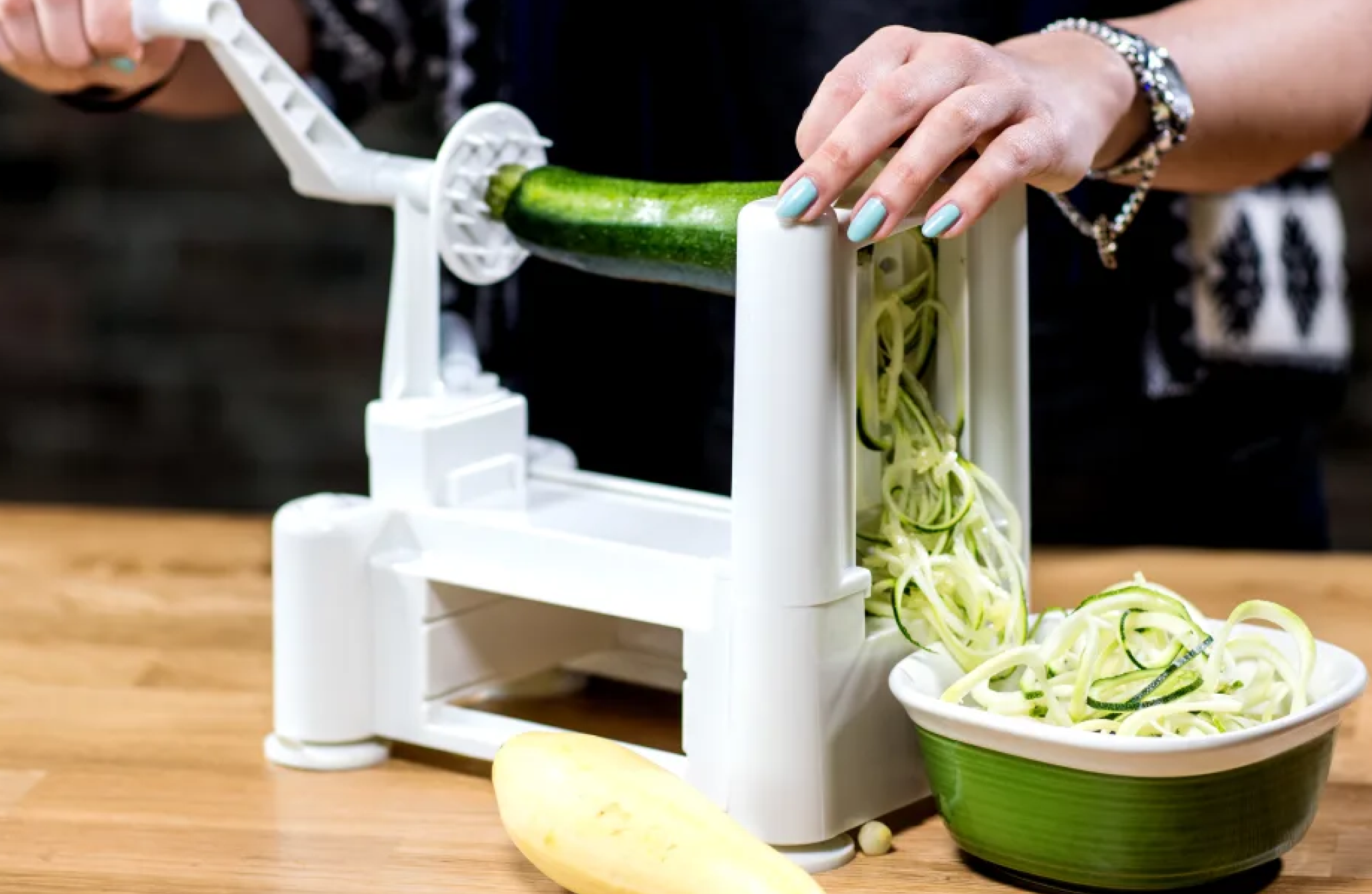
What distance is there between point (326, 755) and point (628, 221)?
352 millimetres

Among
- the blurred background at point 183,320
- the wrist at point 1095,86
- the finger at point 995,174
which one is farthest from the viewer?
the blurred background at point 183,320

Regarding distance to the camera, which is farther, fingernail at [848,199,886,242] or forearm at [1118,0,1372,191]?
forearm at [1118,0,1372,191]

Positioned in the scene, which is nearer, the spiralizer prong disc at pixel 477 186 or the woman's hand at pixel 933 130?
the woman's hand at pixel 933 130

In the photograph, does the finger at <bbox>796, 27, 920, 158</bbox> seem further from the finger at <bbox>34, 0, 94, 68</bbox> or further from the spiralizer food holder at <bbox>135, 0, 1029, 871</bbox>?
the finger at <bbox>34, 0, 94, 68</bbox>

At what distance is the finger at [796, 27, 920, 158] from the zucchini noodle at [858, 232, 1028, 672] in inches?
3.8

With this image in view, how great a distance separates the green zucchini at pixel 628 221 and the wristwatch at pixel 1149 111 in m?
0.23

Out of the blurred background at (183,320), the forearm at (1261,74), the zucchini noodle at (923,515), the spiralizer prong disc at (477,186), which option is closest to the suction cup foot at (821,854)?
the zucchini noodle at (923,515)

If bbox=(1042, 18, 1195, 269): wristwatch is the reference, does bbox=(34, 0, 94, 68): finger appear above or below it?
above

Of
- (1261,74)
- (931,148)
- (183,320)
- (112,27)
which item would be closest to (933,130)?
(931,148)

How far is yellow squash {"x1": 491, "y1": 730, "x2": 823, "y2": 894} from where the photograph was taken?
2.88 ft

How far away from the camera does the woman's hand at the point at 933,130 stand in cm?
94

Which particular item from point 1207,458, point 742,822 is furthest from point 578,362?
point 742,822

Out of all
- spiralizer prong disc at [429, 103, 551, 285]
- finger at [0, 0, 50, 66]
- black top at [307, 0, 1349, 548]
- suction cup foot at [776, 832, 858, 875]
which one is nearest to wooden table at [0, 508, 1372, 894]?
suction cup foot at [776, 832, 858, 875]

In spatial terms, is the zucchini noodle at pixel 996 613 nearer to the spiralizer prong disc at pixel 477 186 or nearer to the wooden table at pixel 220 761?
the wooden table at pixel 220 761
